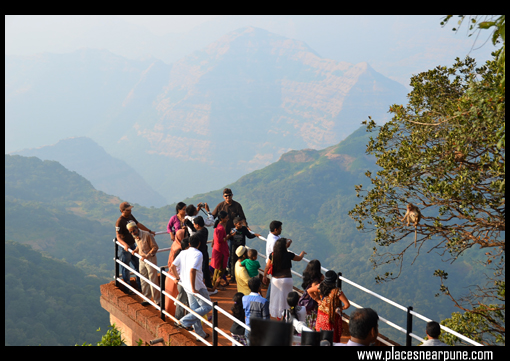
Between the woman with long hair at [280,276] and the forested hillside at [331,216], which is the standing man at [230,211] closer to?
the woman with long hair at [280,276]

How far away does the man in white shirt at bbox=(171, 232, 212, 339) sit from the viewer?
22.5ft

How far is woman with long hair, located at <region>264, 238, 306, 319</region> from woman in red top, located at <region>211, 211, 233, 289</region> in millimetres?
1740

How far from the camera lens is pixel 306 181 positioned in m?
126

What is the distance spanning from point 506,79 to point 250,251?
4.35 metres

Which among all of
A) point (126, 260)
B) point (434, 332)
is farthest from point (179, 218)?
point (434, 332)

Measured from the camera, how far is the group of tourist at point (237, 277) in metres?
6.36

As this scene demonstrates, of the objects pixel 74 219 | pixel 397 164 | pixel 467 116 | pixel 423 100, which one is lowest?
pixel 74 219

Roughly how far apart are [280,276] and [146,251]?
2.35 metres

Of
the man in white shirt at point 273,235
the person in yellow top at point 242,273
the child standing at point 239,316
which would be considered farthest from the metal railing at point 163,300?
the man in white shirt at point 273,235

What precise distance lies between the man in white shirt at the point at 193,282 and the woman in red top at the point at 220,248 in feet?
5.82

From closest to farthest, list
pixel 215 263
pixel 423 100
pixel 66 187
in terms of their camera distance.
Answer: pixel 215 263, pixel 423 100, pixel 66 187

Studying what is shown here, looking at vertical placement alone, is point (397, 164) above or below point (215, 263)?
above
